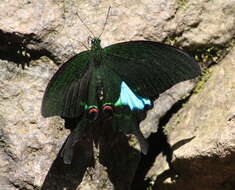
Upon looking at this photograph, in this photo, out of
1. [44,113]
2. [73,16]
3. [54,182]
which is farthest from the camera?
[73,16]

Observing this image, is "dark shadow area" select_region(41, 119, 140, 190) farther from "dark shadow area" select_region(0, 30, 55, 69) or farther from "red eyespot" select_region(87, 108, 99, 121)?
"dark shadow area" select_region(0, 30, 55, 69)

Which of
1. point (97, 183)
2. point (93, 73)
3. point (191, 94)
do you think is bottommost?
point (97, 183)

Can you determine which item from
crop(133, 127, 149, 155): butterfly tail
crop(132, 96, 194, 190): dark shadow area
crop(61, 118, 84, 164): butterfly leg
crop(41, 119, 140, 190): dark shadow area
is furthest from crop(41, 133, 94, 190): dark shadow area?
crop(132, 96, 194, 190): dark shadow area

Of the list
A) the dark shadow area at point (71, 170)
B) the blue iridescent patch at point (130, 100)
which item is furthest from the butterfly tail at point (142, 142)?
the dark shadow area at point (71, 170)

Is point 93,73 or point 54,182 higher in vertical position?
point 93,73

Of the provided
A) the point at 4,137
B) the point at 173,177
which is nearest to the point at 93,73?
the point at 4,137

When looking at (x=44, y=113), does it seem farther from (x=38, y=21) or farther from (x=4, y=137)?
(x=38, y=21)
